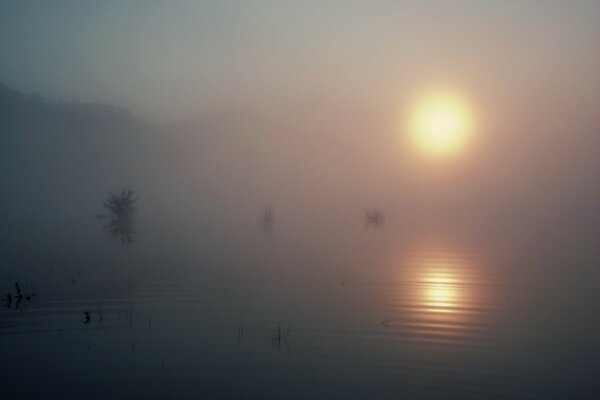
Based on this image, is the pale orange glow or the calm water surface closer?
the calm water surface

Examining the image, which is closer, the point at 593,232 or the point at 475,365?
the point at 475,365

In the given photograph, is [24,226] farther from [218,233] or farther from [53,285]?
[53,285]

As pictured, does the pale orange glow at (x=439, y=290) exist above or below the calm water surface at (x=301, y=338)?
above

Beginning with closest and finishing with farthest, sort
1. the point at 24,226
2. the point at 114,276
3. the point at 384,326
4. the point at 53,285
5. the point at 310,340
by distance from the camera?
the point at 310,340, the point at 384,326, the point at 53,285, the point at 114,276, the point at 24,226

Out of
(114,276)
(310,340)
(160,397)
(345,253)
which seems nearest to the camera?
(160,397)

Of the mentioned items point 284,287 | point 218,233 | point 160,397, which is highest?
point 218,233

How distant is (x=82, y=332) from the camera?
2088cm

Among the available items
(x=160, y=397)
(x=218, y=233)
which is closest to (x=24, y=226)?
(x=218, y=233)

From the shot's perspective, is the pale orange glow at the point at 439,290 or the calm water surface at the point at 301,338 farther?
the pale orange glow at the point at 439,290

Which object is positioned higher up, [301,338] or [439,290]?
[439,290]

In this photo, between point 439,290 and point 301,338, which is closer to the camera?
point 301,338

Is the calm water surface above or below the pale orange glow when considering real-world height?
below

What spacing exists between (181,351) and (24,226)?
5942 centimetres

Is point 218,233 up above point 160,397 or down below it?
above
